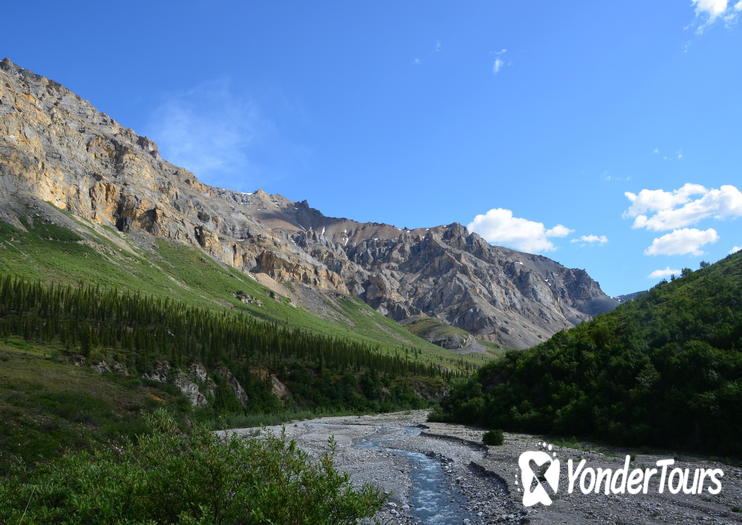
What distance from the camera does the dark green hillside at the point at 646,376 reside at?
2770cm

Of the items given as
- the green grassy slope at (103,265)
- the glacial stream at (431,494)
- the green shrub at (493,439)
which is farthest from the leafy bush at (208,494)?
the green grassy slope at (103,265)

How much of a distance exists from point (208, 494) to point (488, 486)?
56.4 feet

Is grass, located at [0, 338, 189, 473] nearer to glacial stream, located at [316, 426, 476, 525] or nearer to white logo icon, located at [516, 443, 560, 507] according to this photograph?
glacial stream, located at [316, 426, 476, 525]

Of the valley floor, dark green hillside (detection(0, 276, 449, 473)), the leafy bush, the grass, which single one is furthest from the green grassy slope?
the leafy bush

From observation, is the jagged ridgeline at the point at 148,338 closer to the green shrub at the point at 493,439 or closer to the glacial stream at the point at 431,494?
the glacial stream at the point at 431,494

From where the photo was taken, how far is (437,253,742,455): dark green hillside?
27.7m

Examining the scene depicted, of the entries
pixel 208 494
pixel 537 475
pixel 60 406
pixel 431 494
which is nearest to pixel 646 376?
pixel 537 475

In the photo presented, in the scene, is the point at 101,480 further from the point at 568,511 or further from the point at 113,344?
the point at 113,344

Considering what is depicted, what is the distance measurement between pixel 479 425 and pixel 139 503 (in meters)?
47.7

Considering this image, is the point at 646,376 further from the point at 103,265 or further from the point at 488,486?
the point at 103,265

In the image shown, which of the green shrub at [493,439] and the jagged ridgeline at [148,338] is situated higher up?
the jagged ridgeline at [148,338]

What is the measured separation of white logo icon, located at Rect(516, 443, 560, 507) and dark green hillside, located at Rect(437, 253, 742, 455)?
27.3ft

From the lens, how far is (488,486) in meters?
22.1

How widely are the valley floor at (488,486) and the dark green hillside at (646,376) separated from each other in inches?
119
